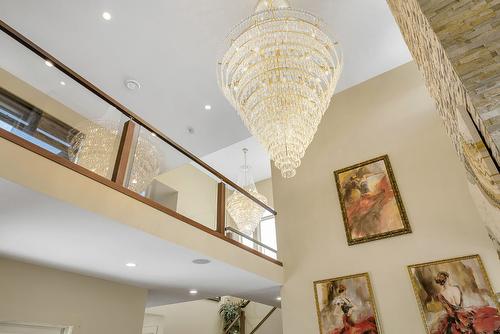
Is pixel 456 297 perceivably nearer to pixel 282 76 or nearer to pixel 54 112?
pixel 282 76

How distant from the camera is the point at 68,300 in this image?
4777 millimetres

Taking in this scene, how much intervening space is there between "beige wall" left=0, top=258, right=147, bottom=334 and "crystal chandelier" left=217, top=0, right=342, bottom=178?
369 cm

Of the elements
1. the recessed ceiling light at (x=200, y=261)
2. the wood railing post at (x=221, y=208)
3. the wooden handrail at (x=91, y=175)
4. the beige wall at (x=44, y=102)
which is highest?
the beige wall at (x=44, y=102)

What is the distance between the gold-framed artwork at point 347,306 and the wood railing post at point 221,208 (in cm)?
194

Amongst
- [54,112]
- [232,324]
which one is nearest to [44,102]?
[54,112]

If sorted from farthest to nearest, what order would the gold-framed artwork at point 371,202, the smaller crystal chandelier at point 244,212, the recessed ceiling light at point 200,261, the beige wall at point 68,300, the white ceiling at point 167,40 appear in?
the smaller crystal chandelier at point 244,212 → the gold-framed artwork at point 371,202 → the recessed ceiling light at point 200,261 → the white ceiling at point 167,40 → the beige wall at point 68,300

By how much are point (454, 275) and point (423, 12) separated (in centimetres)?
411

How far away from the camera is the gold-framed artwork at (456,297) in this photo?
13.2 feet

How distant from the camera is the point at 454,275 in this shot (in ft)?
14.3

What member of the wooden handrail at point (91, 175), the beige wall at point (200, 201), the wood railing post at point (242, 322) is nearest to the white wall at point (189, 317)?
the wood railing post at point (242, 322)

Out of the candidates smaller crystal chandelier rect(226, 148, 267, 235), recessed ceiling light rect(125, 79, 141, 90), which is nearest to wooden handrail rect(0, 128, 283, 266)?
smaller crystal chandelier rect(226, 148, 267, 235)

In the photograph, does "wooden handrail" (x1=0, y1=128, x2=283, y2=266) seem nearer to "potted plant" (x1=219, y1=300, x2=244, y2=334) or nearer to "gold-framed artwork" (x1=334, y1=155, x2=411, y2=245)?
"gold-framed artwork" (x1=334, y1=155, x2=411, y2=245)

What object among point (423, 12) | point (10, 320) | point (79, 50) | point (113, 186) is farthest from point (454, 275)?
point (79, 50)

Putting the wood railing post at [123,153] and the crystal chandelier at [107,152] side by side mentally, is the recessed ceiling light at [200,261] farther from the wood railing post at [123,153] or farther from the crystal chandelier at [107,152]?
the wood railing post at [123,153]
